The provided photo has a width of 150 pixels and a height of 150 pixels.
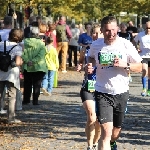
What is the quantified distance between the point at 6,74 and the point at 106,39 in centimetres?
440

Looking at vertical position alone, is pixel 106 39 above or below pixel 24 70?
above

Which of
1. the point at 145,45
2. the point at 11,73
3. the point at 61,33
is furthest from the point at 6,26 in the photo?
the point at 61,33

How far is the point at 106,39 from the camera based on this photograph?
739 centimetres

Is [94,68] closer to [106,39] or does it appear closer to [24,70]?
[106,39]

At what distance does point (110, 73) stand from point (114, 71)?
5 centimetres

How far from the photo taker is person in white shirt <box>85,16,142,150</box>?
7.28m

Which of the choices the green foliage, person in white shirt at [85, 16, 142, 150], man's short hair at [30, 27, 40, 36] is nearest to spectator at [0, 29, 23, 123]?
man's short hair at [30, 27, 40, 36]

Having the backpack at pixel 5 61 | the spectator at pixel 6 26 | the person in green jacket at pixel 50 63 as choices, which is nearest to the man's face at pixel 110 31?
the backpack at pixel 5 61

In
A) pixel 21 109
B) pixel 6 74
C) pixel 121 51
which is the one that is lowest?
pixel 21 109

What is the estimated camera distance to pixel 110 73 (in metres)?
7.39

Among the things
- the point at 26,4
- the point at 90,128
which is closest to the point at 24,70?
the point at 90,128

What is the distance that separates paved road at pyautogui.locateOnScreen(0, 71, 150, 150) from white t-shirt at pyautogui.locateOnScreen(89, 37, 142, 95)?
6.71 feet

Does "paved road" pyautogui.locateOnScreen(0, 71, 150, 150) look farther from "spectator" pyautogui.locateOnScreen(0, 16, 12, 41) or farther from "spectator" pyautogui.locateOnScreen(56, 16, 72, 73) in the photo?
"spectator" pyautogui.locateOnScreen(56, 16, 72, 73)

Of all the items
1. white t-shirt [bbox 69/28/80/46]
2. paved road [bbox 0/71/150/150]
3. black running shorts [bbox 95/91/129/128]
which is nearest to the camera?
black running shorts [bbox 95/91/129/128]
